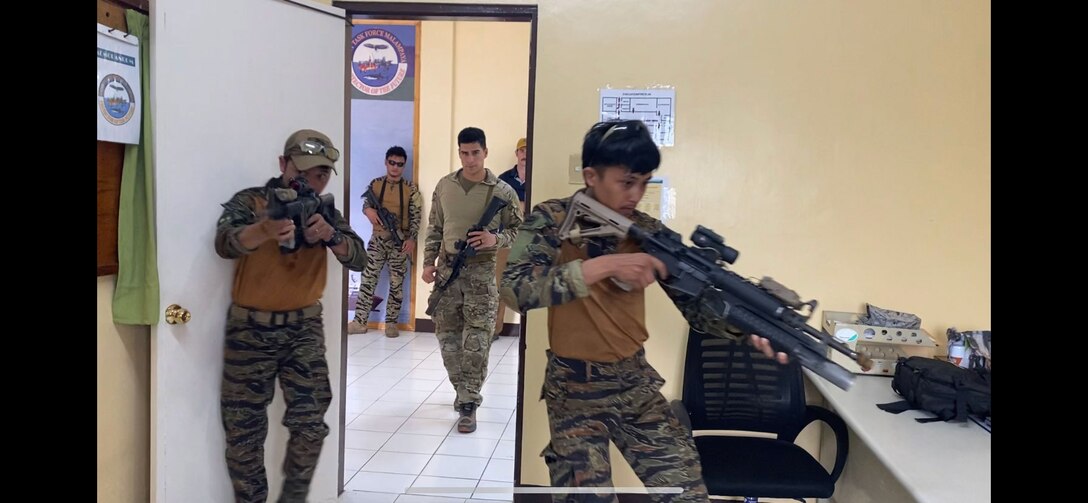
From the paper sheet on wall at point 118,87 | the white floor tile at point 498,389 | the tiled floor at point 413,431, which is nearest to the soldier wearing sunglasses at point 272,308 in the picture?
the paper sheet on wall at point 118,87

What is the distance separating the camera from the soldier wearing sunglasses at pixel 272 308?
5.41 feet

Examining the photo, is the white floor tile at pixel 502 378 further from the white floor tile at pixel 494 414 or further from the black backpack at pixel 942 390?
the black backpack at pixel 942 390

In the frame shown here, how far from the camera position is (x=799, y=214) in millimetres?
2283

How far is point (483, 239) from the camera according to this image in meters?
2.97

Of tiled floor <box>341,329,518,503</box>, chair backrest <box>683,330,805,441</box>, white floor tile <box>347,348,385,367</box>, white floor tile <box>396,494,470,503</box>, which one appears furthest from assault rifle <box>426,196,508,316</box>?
chair backrest <box>683,330,805,441</box>

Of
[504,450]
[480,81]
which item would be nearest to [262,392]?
[504,450]

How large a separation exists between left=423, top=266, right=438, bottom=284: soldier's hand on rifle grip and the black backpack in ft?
6.25

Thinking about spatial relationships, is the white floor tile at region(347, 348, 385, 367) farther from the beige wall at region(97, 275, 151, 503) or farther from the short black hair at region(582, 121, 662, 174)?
the short black hair at region(582, 121, 662, 174)

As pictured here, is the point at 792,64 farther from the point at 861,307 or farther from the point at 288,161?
the point at 288,161

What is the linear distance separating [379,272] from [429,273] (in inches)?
32.1

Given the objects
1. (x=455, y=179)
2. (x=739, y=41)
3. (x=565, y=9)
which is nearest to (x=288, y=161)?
(x=565, y=9)

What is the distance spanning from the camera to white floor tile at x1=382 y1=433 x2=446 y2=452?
2594 millimetres

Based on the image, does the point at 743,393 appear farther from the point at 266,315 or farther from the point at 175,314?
the point at 175,314
